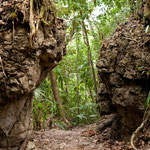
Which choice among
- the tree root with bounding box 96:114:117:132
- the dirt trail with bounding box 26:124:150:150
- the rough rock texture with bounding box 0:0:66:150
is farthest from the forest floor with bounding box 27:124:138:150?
the rough rock texture with bounding box 0:0:66:150

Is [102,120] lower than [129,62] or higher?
lower

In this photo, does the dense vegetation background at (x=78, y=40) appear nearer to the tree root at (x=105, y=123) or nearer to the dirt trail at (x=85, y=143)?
the dirt trail at (x=85, y=143)

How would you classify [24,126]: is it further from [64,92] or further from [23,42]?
Answer: [64,92]

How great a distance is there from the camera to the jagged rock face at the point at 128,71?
395 cm

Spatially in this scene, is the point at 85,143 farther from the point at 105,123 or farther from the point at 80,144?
the point at 105,123

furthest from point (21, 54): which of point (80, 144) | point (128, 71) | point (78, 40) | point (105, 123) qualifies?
point (78, 40)

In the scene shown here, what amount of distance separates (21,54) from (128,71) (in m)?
2.44

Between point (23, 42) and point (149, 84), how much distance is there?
2.80 meters

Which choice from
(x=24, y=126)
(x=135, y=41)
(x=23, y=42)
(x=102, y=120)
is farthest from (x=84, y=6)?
(x=24, y=126)

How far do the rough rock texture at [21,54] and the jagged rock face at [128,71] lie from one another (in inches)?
65.6

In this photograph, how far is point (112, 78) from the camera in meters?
4.57

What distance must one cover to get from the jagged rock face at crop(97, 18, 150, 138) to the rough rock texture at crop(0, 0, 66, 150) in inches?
65.6

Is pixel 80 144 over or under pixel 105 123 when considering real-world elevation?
under

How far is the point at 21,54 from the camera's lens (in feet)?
9.91
